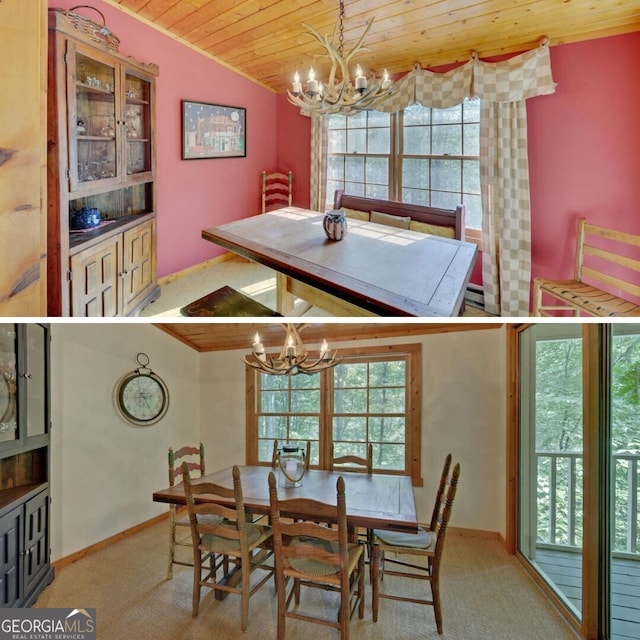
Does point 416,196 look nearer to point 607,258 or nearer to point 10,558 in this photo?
point 607,258

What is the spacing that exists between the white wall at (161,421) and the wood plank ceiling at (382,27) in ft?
2.96

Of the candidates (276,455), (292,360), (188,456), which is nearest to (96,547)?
(188,456)

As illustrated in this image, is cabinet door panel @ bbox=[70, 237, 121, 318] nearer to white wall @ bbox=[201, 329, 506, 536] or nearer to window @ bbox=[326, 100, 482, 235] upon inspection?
white wall @ bbox=[201, 329, 506, 536]

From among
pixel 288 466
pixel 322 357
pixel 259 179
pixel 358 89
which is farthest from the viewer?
pixel 288 466

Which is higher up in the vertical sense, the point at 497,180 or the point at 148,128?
the point at 148,128

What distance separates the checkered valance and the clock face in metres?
1.22

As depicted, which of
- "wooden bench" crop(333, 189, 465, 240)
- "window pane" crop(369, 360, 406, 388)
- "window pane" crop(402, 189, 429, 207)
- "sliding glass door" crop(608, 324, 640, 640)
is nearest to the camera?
"sliding glass door" crop(608, 324, 640, 640)

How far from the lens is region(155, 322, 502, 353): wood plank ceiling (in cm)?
163

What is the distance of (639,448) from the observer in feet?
5.09

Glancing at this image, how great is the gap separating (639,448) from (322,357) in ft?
3.28

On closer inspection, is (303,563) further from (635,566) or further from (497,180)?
(497,180)

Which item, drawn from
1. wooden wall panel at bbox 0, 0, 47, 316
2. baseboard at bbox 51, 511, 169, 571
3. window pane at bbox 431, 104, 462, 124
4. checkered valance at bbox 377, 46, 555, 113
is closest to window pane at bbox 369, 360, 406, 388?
checkered valance at bbox 377, 46, 555, 113

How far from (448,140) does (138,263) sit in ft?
4.72

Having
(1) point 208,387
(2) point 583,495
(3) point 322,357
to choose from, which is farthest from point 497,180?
(1) point 208,387
